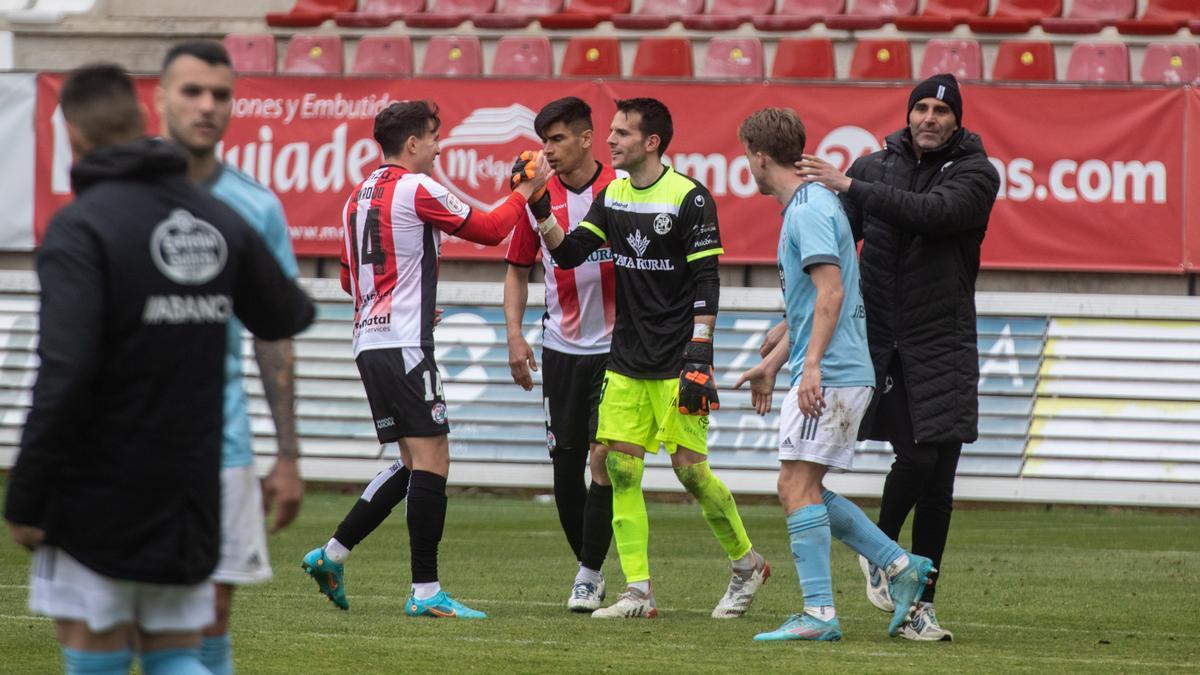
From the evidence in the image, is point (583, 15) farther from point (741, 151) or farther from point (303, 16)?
point (741, 151)

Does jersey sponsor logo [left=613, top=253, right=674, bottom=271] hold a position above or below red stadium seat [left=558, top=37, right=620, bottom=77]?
below

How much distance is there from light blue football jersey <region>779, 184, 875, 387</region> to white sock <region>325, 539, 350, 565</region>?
2.18 meters

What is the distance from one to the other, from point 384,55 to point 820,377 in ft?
36.8

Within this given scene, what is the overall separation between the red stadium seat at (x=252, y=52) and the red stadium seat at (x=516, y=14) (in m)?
2.01

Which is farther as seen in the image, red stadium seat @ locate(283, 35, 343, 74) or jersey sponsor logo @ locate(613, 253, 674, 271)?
red stadium seat @ locate(283, 35, 343, 74)

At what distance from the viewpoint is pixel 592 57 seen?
16562 millimetres

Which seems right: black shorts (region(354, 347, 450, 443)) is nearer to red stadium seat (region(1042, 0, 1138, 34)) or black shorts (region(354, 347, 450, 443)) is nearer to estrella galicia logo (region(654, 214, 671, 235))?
estrella galicia logo (region(654, 214, 671, 235))

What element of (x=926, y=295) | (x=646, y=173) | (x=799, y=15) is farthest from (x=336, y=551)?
→ (x=799, y=15)

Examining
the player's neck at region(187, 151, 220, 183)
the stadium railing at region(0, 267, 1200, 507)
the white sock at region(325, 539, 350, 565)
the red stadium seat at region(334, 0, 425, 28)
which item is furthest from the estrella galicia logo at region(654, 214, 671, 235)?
the red stadium seat at region(334, 0, 425, 28)

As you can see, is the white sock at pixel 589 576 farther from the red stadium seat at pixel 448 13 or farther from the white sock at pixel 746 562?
the red stadium seat at pixel 448 13

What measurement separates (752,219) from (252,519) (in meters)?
10.8

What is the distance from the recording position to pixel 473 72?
656 inches

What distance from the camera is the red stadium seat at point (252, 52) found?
55.7 ft

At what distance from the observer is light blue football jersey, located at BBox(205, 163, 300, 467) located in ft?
13.3
